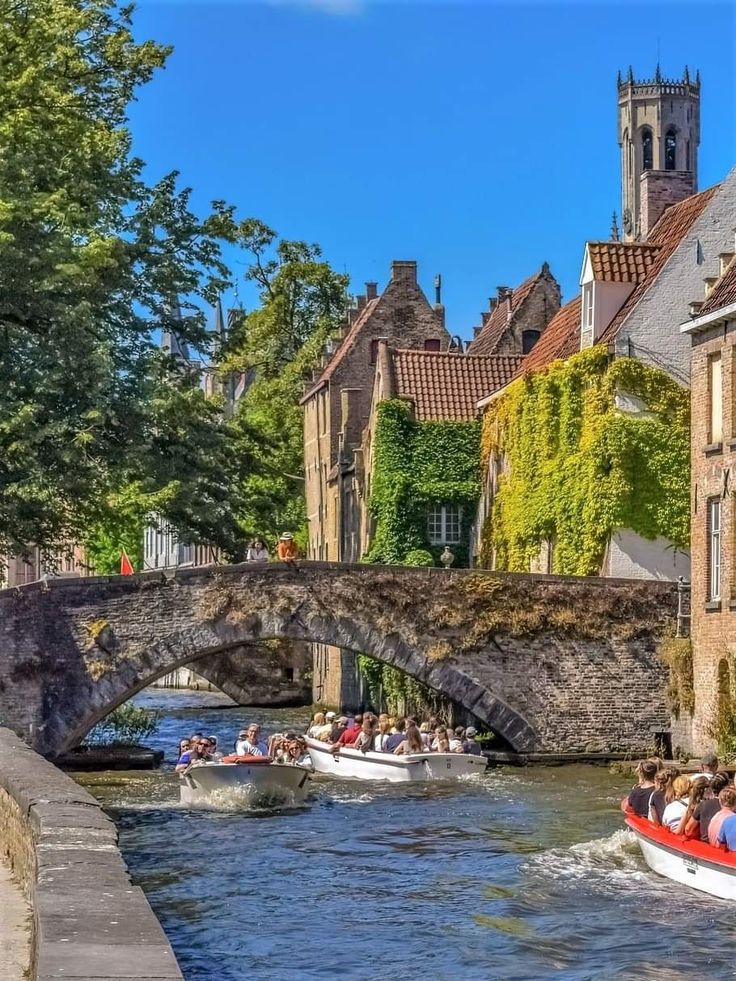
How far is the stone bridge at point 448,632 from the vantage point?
32656 mm

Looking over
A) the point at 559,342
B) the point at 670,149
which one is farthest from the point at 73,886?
the point at 670,149

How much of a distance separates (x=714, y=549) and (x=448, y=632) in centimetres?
553

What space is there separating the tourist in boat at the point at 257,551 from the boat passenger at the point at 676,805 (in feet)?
47.1

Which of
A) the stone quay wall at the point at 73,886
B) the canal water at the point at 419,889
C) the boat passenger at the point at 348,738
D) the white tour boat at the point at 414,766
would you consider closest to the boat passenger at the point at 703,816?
the canal water at the point at 419,889

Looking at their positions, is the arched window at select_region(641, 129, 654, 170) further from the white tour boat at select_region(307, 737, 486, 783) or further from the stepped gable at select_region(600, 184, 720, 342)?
the white tour boat at select_region(307, 737, 486, 783)

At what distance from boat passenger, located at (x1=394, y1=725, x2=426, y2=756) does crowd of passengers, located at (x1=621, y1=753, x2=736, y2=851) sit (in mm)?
10799

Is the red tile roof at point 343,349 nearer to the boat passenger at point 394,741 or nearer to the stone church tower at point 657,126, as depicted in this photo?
the boat passenger at point 394,741

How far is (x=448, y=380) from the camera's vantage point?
45.0 metres

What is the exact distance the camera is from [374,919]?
1786 centimetres

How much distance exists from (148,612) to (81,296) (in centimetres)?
569

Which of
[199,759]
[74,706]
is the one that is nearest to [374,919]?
[199,759]

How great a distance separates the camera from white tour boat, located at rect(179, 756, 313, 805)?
2761 cm

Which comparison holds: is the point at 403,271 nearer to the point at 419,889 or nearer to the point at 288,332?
the point at 288,332

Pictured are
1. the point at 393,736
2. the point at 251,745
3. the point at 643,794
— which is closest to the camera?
the point at 643,794
